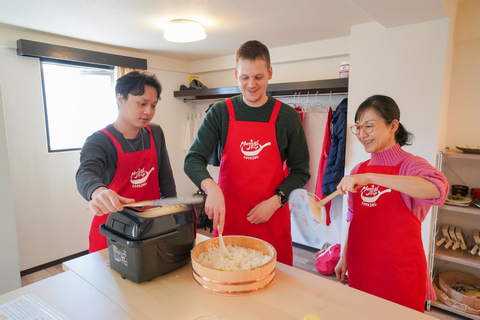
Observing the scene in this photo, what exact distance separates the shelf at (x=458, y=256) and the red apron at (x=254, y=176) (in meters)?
1.71

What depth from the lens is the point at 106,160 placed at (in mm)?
1532

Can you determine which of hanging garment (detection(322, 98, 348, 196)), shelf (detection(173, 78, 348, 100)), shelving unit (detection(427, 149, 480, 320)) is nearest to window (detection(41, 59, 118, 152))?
shelf (detection(173, 78, 348, 100))

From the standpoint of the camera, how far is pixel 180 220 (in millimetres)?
1140

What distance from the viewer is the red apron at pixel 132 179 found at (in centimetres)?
155

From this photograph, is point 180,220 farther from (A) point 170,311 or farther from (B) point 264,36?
(B) point 264,36

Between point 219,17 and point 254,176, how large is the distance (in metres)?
1.71

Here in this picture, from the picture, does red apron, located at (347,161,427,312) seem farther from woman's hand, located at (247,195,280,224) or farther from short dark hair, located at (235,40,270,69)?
short dark hair, located at (235,40,270,69)

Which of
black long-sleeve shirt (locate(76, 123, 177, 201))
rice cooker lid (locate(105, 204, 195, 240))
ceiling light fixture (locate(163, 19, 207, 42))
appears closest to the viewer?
rice cooker lid (locate(105, 204, 195, 240))

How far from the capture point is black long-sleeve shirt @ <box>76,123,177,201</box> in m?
1.27

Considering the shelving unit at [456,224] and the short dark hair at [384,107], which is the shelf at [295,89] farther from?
the short dark hair at [384,107]

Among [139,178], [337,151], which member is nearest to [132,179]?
[139,178]

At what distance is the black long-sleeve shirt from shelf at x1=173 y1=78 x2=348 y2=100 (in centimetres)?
198

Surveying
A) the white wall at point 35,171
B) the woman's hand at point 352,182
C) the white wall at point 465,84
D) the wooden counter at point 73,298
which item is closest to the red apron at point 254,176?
the woman's hand at point 352,182

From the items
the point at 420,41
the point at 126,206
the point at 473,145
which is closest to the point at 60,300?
the point at 126,206
